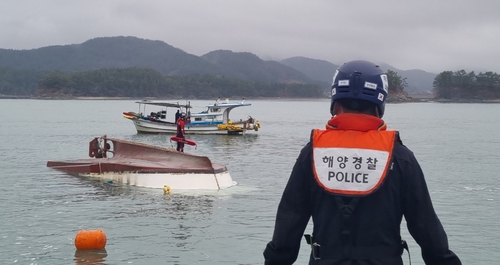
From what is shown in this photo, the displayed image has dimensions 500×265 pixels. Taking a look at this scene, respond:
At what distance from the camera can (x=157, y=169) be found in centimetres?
1842

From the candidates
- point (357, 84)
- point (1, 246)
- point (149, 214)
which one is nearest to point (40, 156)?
point (149, 214)

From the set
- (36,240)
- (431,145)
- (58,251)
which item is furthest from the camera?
(431,145)

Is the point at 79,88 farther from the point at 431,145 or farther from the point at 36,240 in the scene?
the point at 36,240

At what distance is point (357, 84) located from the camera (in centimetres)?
329

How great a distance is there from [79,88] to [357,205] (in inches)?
7378

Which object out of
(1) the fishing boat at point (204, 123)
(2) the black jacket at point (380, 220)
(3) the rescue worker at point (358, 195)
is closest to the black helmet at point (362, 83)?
(3) the rescue worker at point (358, 195)

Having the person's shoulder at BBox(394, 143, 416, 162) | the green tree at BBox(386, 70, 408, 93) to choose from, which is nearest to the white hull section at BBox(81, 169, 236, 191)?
the person's shoulder at BBox(394, 143, 416, 162)

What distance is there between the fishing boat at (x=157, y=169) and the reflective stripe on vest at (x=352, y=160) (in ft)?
47.6

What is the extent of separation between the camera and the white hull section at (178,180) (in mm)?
Result: 17781

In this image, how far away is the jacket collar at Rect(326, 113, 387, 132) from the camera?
3281 millimetres

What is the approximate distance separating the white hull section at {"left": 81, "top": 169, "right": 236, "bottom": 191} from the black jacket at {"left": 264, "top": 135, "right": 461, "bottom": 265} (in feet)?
47.8

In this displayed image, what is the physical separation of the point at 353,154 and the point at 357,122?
16 cm

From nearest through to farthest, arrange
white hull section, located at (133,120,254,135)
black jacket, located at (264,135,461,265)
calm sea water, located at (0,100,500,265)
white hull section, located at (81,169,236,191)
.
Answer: black jacket, located at (264,135,461,265) < calm sea water, located at (0,100,500,265) < white hull section, located at (81,169,236,191) < white hull section, located at (133,120,254,135)

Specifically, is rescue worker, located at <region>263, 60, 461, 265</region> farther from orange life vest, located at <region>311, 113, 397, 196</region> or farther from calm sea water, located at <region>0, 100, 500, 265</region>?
calm sea water, located at <region>0, 100, 500, 265</region>
